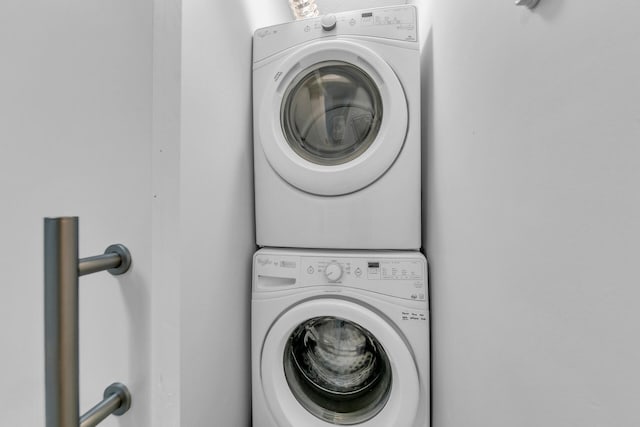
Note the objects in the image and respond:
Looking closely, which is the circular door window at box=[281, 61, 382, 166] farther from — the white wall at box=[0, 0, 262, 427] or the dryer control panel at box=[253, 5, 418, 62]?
the white wall at box=[0, 0, 262, 427]

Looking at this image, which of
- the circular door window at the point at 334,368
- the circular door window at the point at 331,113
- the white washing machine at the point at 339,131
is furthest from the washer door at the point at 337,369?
the circular door window at the point at 331,113

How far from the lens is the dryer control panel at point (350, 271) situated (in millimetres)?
915

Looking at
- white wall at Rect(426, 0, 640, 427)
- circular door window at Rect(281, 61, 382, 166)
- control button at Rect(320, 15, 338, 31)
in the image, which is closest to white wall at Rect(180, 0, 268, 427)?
circular door window at Rect(281, 61, 382, 166)

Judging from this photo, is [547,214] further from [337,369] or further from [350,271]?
[337,369]

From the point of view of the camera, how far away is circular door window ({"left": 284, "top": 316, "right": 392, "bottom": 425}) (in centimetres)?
101

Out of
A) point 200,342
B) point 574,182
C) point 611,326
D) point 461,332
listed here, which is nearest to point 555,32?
point 574,182

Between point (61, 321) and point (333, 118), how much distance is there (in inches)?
39.7

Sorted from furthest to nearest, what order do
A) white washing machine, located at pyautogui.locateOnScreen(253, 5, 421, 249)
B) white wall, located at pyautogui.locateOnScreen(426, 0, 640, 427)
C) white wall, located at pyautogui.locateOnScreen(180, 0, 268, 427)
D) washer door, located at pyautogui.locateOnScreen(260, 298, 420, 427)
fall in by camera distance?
white washing machine, located at pyautogui.locateOnScreen(253, 5, 421, 249) → washer door, located at pyautogui.locateOnScreen(260, 298, 420, 427) → white wall, located at pyautogui.locateOnScreen(180, 0, 268, 427) → white wall, located at pyautogui.locateOnScreen(426, 0, 640, 427)

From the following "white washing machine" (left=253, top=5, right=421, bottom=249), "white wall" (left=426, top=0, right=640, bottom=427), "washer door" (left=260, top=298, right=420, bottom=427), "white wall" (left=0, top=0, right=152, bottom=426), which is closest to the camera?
"white wall" (left=426, top=0, right=640, bottom=427)

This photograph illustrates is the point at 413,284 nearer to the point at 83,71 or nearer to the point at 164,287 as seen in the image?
the point at 164,287

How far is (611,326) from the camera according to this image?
0.28m

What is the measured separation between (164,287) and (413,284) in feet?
2.33

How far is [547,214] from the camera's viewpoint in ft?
1.25

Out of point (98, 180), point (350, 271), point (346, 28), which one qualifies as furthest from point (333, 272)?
point (346, 28)
